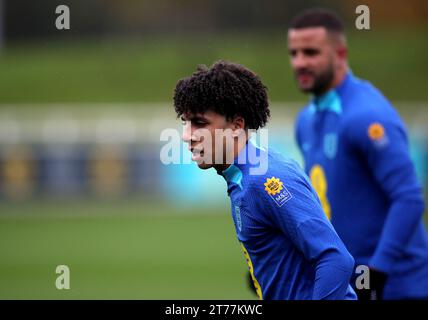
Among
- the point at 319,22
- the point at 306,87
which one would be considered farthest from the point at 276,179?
the point at 319,22

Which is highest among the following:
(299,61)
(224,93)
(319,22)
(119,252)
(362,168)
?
(319,22)

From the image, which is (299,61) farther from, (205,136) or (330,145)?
(205,136)

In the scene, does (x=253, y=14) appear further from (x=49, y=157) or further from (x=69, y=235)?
(x=69, y=235)

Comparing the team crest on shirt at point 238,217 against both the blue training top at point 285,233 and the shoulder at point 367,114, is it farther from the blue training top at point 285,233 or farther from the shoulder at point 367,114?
the shoulder at point 367,114

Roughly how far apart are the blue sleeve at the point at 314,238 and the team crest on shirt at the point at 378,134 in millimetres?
1606

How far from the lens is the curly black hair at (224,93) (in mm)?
3783

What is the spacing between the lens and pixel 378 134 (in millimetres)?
5152

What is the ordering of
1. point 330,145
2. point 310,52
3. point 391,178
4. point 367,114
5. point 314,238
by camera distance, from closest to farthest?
1. point 314,238
2. point 391,178
3. point 367,114
4. point 330,145
5. point 310,52

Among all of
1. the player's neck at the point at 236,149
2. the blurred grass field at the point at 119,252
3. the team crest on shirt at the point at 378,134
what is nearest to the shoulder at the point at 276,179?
the player's neck at the point at 236,149

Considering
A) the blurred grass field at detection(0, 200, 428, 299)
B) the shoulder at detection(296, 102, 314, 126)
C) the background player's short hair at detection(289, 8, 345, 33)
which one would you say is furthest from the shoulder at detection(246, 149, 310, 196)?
the blurred grass field at detection(0, 200, 428, 299)

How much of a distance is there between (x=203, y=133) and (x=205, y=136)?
0.02m

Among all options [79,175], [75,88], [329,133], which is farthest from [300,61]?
[75,88]

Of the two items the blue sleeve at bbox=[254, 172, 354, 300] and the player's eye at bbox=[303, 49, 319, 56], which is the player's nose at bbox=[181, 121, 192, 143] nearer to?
the blue sleeve at bbox=[254, 172, 354, 300]

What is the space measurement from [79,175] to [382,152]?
1367 centimetres
